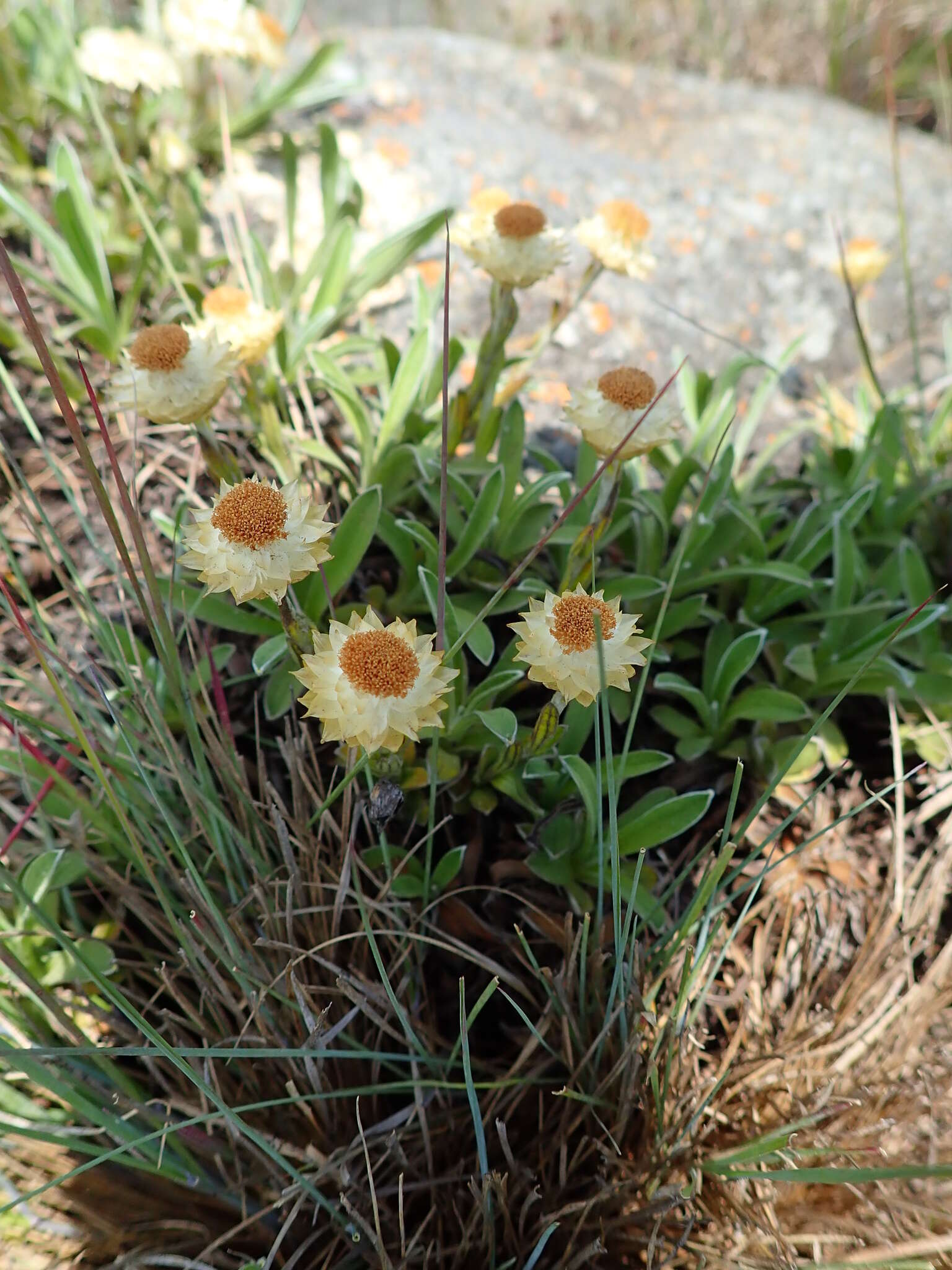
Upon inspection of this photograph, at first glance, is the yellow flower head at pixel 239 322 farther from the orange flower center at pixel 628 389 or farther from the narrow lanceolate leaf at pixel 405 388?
the orange flower center at pixel 628 389

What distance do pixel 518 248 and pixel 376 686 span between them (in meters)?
0.92

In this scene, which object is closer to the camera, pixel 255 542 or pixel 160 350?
pixel 255 542

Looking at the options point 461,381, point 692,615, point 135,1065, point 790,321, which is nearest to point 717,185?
point 790,321

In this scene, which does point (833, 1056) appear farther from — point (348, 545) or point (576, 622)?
point (348, 545)

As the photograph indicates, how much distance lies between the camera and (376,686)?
96 centimetres

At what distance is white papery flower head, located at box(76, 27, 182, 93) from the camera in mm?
2086

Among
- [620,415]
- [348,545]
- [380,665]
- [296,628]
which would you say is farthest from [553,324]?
[380,665]

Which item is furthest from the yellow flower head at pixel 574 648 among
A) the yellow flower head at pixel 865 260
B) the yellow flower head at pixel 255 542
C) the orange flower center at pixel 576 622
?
the yellow flower head at pixel 865 260

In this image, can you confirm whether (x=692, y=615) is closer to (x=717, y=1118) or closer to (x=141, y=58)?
(x=717, y=1118)

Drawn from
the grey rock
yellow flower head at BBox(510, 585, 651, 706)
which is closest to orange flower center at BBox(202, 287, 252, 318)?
yellow flower head at BBox(510, 585, 651, 706)

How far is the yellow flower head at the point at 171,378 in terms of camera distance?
1.23 m

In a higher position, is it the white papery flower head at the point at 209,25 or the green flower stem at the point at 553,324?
the white papery flower head at the point at 209,25

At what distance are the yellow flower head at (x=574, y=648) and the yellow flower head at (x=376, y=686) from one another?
113 mm

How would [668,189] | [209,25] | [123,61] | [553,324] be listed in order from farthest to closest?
[668,189], [123,61], [209,25], [553,324]
